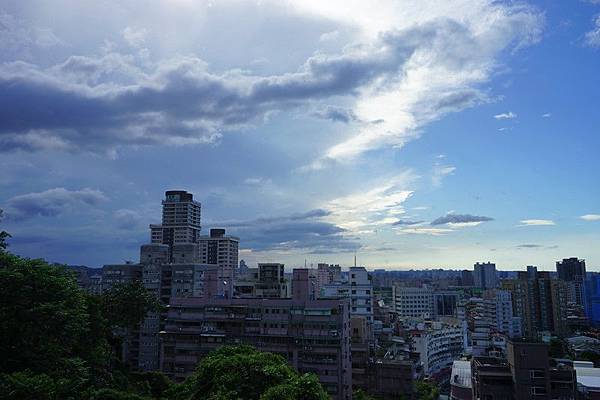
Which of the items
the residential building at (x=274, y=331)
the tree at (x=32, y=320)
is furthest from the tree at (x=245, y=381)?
the residential building at (x=274, y=331)

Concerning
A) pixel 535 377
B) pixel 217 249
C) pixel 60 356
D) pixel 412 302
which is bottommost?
pixel 535 377

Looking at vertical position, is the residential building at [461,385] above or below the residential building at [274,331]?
below

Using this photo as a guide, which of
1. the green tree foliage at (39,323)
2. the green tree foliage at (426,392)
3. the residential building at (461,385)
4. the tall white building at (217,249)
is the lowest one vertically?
the green tree foliage at (426,392)

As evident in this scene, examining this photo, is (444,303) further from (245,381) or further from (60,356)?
(60,356)

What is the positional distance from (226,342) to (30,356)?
76.2ft

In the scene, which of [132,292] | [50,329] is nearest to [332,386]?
[132,292]

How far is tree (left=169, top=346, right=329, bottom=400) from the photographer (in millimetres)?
17047

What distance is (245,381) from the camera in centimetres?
1962

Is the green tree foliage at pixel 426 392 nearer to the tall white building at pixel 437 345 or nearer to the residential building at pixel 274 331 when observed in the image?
the residential building at pixel 274 331

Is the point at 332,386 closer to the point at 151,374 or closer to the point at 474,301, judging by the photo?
the point at 151,374

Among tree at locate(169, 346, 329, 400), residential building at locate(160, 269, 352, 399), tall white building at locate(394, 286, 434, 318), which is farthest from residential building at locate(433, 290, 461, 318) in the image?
tree at locate(169, 346, 329, 400)

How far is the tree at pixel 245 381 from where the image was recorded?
55.9ft

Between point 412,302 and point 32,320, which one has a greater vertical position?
point 32,320

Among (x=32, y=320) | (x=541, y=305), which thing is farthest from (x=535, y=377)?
(x=541, y=305)
